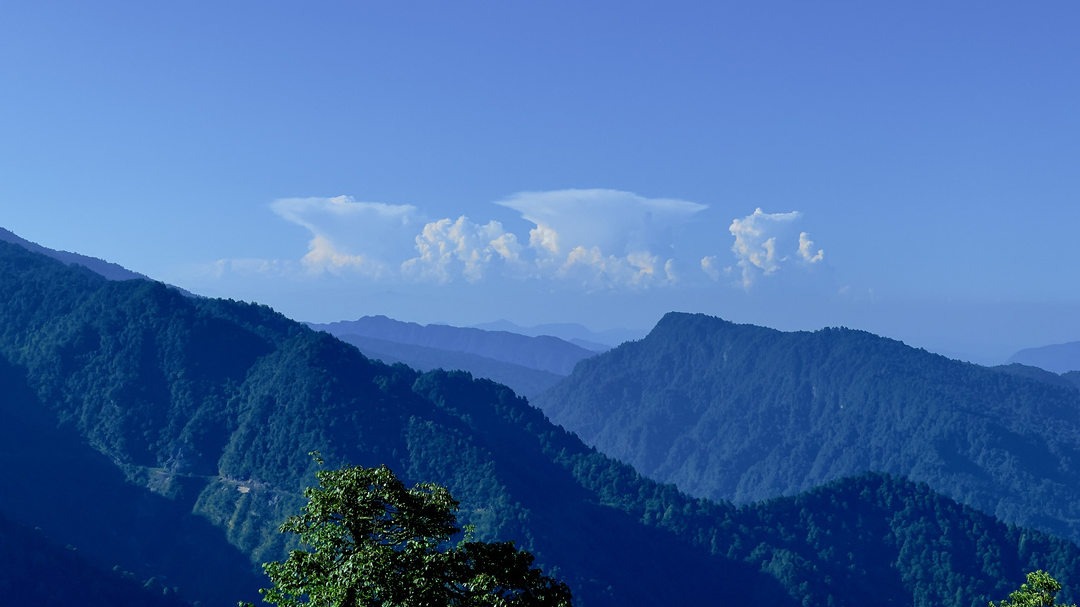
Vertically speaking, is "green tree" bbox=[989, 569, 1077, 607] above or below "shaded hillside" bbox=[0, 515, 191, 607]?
above

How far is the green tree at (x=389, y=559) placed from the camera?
3634cm

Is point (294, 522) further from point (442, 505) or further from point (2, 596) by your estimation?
point (2, 596)

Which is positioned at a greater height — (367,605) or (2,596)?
(367,605)

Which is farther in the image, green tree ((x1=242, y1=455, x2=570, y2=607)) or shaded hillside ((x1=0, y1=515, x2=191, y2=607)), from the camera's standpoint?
shaded hillside ((x1=0, y1=515, x2=191, y2=607))

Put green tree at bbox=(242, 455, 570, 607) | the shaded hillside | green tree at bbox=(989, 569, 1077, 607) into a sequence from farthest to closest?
1. the shaded hillside
2. green tree at bbox=(989, 569, 1077, 607)
3. green tree at bbox=(242, 455, 570, 607)

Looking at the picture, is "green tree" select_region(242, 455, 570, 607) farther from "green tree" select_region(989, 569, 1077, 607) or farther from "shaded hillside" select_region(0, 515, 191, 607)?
"shaded hillside" select_region(0, 515, 191, 607)

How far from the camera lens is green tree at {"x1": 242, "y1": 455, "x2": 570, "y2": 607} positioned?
36.3 metres

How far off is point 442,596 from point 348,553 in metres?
4.51

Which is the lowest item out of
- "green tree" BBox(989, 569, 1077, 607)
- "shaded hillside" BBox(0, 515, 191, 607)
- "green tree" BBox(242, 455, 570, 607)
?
"shaded hillside" BBox(0, 515, 191, 607)

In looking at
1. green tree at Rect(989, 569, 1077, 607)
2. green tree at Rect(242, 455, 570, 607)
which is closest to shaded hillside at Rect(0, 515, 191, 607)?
green tree at Rect(242, 455, 570, 607)

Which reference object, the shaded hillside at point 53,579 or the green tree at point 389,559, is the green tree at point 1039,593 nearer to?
the green tree at point 389,559

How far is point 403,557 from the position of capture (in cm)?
A: 3700

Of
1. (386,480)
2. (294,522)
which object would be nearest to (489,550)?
(386,480)

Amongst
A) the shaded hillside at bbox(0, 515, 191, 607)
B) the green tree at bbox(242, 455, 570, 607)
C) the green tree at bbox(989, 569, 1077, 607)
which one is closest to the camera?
the green tree at bbox(242, 455, 570, 607)
